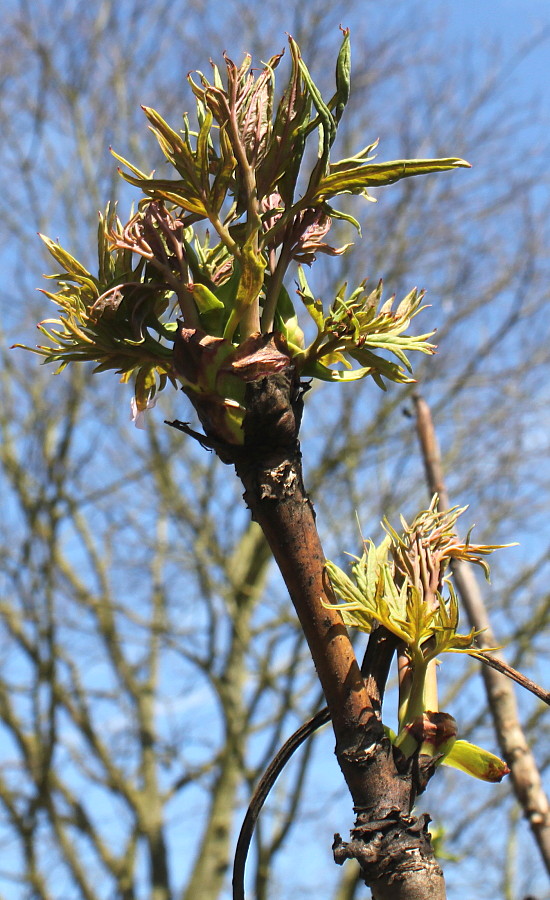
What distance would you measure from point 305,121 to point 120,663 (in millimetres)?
5029

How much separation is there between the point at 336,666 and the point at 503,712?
0.77m

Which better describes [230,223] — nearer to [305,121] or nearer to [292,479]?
[305,121]

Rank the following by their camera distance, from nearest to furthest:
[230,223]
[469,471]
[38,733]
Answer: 1. [230,223]
2. [38,733]
3. [469,471]

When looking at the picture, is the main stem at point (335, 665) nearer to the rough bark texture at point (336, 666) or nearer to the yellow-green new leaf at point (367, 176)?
the rough bark texture at point (336, 666)

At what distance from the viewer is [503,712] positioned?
1.31 metres

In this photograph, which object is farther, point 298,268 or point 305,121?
point 298,268

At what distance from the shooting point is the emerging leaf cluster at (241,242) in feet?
2.14

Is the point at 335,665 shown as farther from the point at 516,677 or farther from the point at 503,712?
the point at 503,712

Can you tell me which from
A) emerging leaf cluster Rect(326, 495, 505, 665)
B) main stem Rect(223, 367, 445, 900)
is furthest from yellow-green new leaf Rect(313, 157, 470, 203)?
emerging leaf cluster Rect(326, 495, 505, 665)

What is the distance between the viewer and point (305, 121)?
657 mm

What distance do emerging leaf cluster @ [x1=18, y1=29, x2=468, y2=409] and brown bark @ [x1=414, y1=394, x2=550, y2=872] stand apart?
51 centimetres

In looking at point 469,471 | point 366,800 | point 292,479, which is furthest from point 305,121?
point 469,471

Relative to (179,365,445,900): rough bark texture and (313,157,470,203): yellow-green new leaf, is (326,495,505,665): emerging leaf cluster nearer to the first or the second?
(179,365,445,900): rough bark texture

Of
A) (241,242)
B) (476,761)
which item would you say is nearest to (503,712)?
(476,761)
